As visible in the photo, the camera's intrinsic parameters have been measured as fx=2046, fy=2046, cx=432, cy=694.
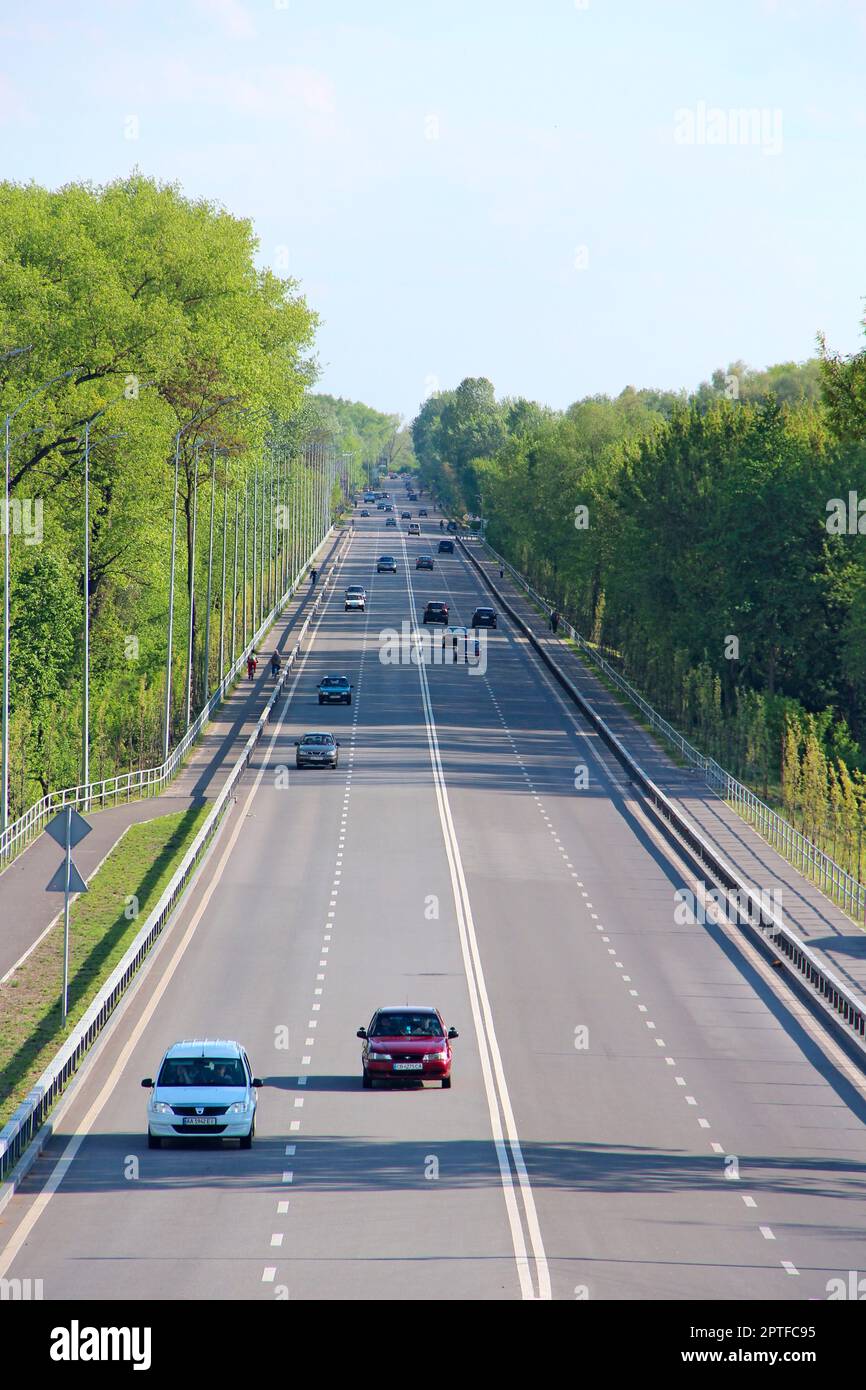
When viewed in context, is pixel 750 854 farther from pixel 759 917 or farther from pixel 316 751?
pixel 316 751

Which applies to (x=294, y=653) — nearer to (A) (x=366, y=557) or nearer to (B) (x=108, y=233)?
(B) (x=108, y=233)

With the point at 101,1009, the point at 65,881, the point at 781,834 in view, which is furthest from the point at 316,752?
the point at 65,881

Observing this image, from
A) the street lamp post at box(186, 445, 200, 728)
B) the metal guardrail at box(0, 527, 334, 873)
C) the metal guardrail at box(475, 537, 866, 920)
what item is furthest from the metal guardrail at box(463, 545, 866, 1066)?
the street lamp post at box(186, 445, 200, 728)

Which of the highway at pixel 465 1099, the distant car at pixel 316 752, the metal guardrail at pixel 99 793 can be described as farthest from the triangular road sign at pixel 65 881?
the distant car at pixel 316 752

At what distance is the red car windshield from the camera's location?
29625 mm

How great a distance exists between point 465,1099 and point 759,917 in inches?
598

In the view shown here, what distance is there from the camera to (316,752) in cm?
6341

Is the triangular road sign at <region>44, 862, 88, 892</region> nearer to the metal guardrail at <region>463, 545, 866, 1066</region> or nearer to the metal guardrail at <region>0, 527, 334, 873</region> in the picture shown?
the metal guardrail at <region>0, 527, 334, 873</region>

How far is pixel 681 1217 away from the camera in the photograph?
22266mm

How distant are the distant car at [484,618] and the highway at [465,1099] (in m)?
57.0

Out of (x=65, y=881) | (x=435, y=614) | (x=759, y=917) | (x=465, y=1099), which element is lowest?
(x=465, y=1099)

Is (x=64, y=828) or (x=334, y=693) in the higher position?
(x=64, y=828)

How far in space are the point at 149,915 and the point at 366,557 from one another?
5209 inches

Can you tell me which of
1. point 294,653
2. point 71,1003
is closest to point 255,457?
point 294,653
